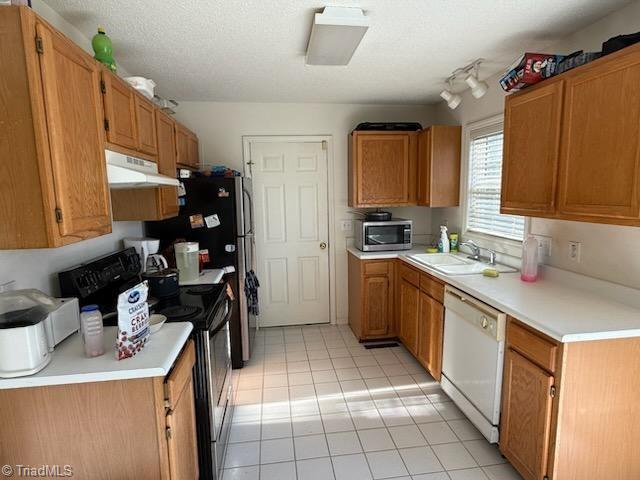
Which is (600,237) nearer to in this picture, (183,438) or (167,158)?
(183,438)

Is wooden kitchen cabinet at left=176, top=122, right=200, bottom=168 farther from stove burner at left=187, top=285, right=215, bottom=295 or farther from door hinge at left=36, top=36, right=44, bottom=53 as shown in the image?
door hinge at left=36, top=36, right=44, bottom=53

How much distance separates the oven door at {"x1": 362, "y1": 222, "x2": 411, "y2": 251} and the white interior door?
57 cm

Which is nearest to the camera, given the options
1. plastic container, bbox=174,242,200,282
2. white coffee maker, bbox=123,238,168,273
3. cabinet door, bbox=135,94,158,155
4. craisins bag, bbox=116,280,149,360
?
craisins bag, bbox=116,280,149,360

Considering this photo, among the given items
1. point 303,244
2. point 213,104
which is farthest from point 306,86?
point 303,244

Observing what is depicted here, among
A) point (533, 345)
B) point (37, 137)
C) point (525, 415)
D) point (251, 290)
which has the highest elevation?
point (37, 137)

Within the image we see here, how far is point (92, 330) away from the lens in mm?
1262

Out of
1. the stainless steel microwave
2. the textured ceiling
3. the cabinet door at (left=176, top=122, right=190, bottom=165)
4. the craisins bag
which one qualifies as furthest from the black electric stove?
the stainless steel microwave

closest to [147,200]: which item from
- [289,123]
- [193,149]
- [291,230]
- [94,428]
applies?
[193,149]

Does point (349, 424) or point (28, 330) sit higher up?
point (28, 330)

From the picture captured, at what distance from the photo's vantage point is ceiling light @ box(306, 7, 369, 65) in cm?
175

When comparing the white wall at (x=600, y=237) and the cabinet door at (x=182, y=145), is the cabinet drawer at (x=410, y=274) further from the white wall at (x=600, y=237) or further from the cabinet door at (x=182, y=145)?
the cabinet door at (x=182, y=145)

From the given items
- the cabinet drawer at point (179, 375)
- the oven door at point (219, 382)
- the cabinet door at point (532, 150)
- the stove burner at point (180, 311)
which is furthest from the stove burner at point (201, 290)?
the cabinet door at point (532, 150)

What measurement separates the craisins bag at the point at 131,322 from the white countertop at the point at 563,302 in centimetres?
165

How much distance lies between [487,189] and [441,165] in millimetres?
496
